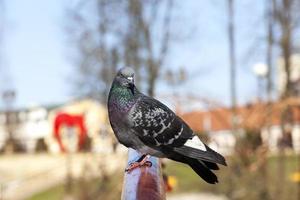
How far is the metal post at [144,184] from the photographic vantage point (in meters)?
2.65

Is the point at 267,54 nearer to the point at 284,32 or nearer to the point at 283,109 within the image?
the point at 284,32

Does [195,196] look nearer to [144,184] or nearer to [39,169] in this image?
[144,184]

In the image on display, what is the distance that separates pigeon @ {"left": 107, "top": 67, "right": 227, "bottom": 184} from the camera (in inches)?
109

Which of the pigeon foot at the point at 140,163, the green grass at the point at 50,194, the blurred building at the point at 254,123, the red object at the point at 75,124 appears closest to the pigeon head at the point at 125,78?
the pigeon foot at the point at 140,163

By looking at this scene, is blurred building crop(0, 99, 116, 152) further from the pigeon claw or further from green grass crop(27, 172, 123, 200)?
the pigeon claw

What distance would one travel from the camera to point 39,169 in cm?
2856

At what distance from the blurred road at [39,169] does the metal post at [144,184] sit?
10.8 m

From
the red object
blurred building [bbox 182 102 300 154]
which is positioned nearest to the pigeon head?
blurred building [bbox 182 102 300 154]

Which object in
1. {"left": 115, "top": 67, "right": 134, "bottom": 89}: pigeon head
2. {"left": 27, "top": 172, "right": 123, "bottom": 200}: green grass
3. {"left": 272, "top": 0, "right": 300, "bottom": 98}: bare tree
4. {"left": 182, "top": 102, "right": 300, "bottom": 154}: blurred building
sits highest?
{"left": 115, "top": 67, "right": 134, "bottom": 89}: pigeon head

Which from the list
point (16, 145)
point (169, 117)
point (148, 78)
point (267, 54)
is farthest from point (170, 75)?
point (16, 145)

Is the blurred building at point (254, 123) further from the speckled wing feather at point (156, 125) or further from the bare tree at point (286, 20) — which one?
the speckled wing feather at point (156, 125)

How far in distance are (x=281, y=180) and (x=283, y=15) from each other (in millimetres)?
4465

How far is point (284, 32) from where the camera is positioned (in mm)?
17234

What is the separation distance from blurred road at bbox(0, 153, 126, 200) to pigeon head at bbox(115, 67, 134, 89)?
10.9 m
